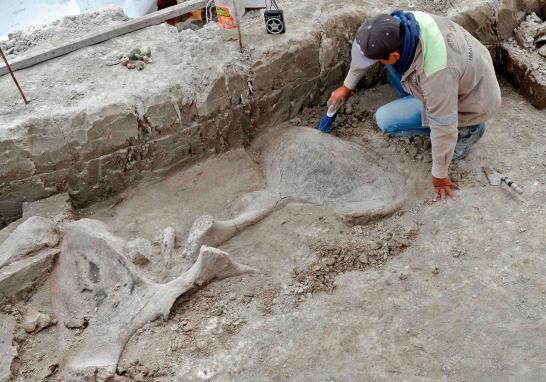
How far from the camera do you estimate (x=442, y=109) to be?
245 cm

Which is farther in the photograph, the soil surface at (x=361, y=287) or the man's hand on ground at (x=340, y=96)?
the man's hand on ground at (x=340, y=96)

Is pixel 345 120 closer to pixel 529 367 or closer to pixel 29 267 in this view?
pixel 529 367

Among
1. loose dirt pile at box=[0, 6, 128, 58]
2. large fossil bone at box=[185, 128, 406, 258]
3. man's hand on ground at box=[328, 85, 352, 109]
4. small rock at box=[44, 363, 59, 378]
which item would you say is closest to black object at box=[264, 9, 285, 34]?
man's hand on ground at box=[328, 85, 352, 109]

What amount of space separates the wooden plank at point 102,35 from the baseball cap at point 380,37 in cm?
151

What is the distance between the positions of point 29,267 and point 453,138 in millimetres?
2175

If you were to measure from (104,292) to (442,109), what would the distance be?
1.84m

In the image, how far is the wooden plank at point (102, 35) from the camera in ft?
10.0

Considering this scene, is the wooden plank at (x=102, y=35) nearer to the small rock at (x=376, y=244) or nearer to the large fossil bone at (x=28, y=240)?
the large fossil bone at (x=28, y=240)

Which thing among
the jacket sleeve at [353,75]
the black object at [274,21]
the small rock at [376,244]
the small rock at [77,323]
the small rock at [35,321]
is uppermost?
the black object at [274,21]

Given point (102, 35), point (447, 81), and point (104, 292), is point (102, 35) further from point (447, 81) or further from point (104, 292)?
point (447, 81)

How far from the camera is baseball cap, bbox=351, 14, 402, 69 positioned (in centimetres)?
229

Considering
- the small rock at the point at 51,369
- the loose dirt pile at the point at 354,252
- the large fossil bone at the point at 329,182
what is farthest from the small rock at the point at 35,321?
the loose dirt pile at the point at 354,252

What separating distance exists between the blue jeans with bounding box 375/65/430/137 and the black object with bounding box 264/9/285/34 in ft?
2.33

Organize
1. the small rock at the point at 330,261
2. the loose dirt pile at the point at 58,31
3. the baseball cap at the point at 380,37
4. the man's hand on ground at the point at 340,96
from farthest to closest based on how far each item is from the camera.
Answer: the loose dirt pile at the point at 58,31 → the man's hand on ground at the point at 340,96 → the small rock at the point at 330,261 → the baseball cap at the point at 380,37
